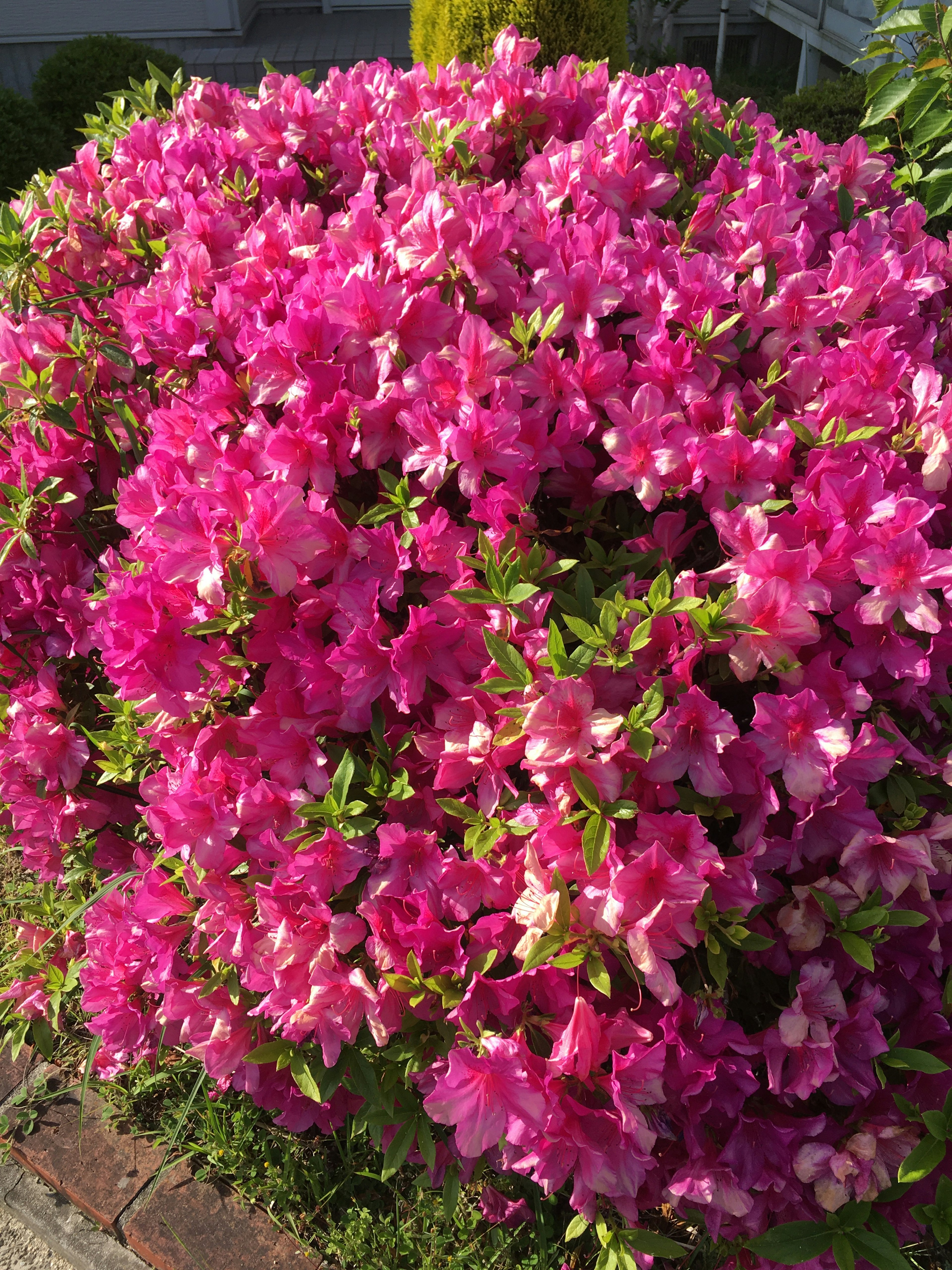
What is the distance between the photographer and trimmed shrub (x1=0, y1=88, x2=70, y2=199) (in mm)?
6785

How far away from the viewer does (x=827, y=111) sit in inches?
225

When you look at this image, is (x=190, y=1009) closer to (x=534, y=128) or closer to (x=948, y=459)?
(x=948, y=459)

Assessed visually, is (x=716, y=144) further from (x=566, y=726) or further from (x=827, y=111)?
(x=827, y=111)

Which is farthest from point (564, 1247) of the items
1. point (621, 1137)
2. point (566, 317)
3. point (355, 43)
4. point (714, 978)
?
point (355, 43)

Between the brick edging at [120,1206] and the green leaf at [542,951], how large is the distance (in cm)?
126

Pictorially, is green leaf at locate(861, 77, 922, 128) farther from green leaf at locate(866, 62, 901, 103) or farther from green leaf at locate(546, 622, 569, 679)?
green leaf at locate(546, 622, 569, 679)

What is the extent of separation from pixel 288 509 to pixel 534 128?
1.35m

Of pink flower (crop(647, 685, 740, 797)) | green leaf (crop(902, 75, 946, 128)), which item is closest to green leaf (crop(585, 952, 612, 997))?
pink flower (crop(647, 685, 740, 797))

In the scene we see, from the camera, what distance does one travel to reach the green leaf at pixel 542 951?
1.27 metres

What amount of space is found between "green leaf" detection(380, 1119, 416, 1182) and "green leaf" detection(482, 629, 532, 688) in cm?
78

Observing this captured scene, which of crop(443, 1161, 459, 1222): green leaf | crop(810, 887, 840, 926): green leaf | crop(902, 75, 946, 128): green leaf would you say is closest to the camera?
crop(810, 887, 840, 926): green leaf

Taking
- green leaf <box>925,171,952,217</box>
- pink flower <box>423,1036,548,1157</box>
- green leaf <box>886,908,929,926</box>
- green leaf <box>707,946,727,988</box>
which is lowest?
pink flower <box>423,1036,548,1157</box>

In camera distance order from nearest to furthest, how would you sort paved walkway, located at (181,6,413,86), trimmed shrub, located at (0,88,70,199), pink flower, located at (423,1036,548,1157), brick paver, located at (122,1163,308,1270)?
pink flower, located at (423,1036,548,1157), brick paver, located at (122,1163,308,1270), trimmed shrub, located at (0,88,70,199), paved walkway, located at (181,6,413,86)

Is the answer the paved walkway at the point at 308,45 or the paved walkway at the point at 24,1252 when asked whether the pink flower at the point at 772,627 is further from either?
the paved walkway at the point at 308,45
